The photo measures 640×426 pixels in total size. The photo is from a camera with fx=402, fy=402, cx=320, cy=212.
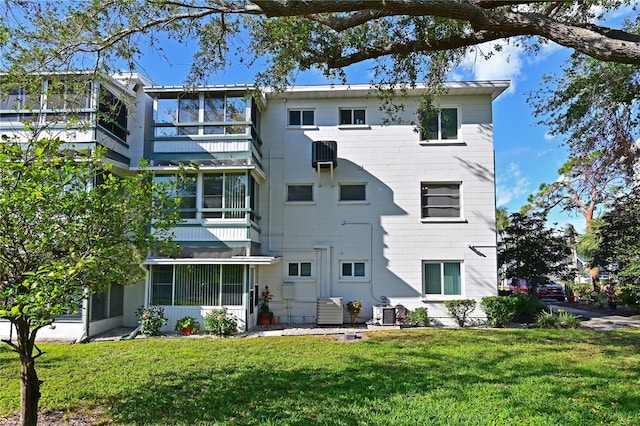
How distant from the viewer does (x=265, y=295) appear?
570 inches

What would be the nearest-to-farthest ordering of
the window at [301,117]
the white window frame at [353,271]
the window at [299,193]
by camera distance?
the white window frame at [353,271]
the window at [299,193]
the window at [301,117]

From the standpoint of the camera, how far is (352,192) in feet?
49.3

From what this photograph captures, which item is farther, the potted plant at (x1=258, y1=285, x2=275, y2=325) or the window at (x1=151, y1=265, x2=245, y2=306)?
the potted plant at (x1=258, y1=285, x2=275, y2=325)

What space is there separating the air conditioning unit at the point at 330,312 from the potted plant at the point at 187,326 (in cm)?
400

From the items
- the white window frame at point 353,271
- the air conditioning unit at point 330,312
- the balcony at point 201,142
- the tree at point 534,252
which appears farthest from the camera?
the tree at point 534,252

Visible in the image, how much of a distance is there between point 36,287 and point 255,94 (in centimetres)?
771

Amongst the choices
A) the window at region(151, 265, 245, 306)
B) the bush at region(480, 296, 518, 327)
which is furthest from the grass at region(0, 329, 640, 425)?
the bush at region(480, 296, 518, 327)

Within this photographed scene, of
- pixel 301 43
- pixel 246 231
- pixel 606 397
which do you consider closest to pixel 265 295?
pixel 246 231

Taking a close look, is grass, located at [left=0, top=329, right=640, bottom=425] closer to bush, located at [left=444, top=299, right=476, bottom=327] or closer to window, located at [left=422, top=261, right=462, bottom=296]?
bush, located at [left=444, top=299, right=476, bottom=327]

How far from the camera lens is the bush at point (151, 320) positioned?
470 inches

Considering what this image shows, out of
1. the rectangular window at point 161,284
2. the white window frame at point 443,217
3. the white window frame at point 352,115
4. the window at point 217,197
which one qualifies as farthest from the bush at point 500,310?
the rectangular window at point 161,284

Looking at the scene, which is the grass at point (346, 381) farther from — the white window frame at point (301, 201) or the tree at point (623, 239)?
the white window frame at point (301, 201)

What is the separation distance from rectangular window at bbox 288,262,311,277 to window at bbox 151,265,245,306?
2343 millimetres

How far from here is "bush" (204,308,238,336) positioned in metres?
12.0
